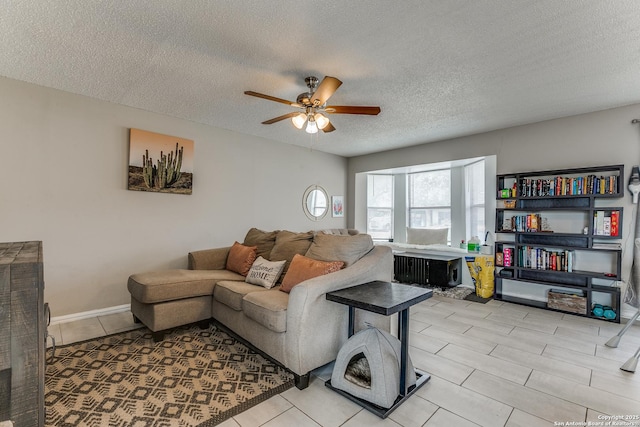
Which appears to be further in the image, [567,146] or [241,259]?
[567,146]

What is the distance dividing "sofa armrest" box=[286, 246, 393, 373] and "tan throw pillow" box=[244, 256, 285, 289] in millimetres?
810

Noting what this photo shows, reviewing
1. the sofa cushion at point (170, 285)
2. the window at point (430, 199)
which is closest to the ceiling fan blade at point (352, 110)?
the sofa cushion at point (170, 285)

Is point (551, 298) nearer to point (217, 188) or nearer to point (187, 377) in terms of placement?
point (187, 377)

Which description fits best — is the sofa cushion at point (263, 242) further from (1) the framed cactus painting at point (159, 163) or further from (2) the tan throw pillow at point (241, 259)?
(1) the framed cactus painting at point (159, 163)

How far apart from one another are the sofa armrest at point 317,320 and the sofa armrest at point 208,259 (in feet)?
6.08

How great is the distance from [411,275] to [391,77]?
11.6 feet

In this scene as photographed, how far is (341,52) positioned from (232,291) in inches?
88.3

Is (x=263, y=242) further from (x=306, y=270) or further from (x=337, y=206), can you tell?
(x=337, y=206)

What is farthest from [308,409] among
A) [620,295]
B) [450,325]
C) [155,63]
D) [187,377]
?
[620,295]

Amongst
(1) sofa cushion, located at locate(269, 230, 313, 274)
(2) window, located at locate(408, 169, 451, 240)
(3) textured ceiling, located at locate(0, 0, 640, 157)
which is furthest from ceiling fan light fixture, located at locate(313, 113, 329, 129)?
(2) window, located at locate(408, 169, 451, 240)

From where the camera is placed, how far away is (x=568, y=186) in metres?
3.75

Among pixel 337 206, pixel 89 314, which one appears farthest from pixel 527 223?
pixel 89 314

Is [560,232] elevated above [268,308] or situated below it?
above

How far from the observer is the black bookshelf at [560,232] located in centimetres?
352
